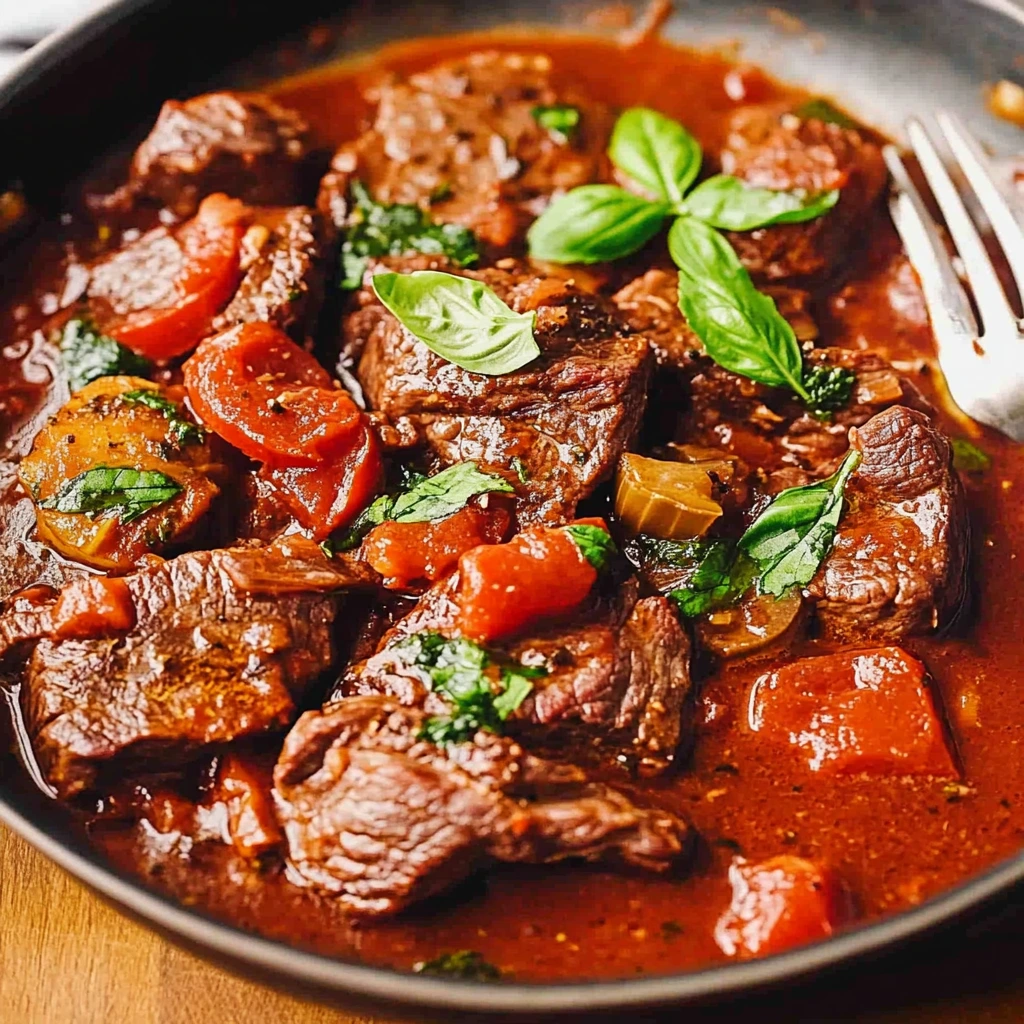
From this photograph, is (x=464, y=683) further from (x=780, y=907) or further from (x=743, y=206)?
(x=743, y=206)

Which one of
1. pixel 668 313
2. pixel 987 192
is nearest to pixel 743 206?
pixel 668 313

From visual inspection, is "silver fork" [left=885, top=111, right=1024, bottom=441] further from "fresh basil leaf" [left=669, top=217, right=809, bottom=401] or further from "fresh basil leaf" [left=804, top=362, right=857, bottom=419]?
"fresh basil leaf" [left=669, top=217, right=809, bottom=401]

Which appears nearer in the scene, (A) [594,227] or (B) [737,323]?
(B) [737,323]

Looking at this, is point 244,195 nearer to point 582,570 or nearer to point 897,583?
point 582,570

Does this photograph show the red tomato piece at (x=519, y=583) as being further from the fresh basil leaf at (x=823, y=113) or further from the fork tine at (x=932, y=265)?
the fresh basil leaf at (x=823, y=113)

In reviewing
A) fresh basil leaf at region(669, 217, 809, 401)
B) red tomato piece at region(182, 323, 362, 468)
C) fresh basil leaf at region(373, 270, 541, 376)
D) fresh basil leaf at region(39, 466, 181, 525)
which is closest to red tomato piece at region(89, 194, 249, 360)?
red tomato piece at region(182, 323, 362, 468)

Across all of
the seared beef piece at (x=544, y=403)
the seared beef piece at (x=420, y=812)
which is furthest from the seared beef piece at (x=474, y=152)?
the seared beef piece at (x=420, y=812)

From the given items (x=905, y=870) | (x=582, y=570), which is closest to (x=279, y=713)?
(x=582, y=570)
